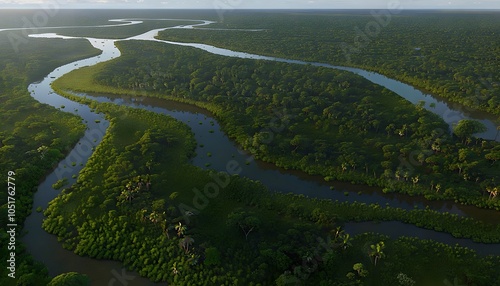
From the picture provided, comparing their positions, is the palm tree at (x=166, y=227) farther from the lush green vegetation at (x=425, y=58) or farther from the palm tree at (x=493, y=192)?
the lush green vegetation at (x=425, y=58)

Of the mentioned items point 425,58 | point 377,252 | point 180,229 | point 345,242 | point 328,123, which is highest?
point 425,58

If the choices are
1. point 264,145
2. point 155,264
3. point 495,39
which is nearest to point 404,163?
point 264,145

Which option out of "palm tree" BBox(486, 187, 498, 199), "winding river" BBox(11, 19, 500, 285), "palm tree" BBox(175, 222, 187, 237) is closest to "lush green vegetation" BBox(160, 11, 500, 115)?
"winding river" BBox(11, 19, 500, 285)

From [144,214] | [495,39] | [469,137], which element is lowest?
[144,214]

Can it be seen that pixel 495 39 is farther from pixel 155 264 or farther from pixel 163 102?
pixel 155 264

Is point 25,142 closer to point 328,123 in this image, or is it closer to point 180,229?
point 180,229

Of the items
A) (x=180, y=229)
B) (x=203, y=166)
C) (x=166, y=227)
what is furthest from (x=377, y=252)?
(x=203, y=166)

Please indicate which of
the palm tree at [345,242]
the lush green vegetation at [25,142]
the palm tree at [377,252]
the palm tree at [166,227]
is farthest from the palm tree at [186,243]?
the palm tree at [377,252]
